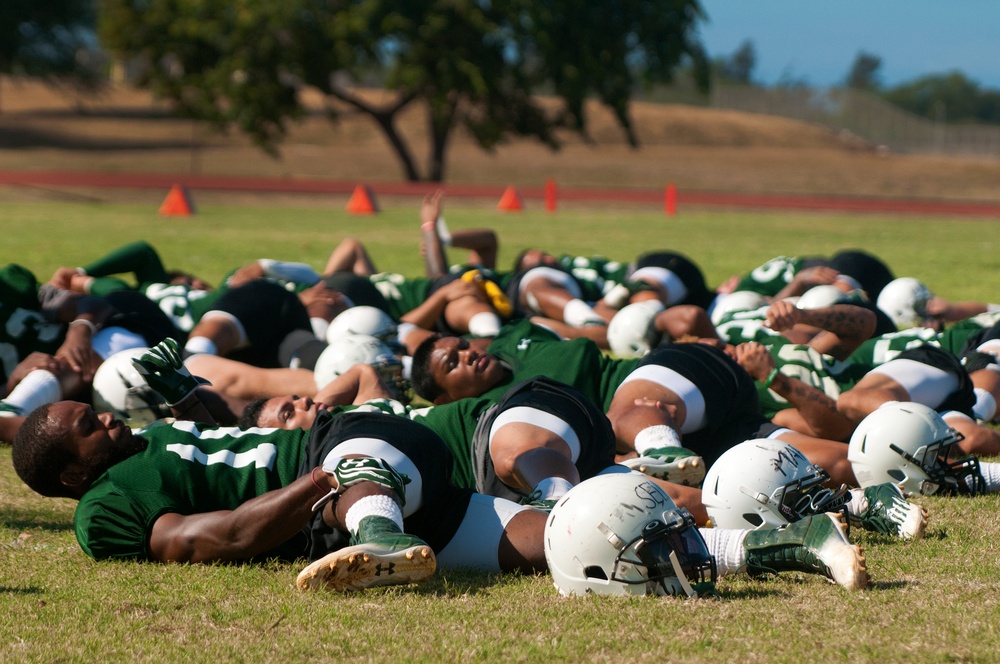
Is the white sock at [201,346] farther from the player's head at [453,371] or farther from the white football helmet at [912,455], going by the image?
the white football helmet at [912,455]

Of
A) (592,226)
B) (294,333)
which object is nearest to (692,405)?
(294,333)

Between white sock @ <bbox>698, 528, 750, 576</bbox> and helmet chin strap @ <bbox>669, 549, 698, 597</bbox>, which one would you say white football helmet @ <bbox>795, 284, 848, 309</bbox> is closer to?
white sock @ <bbox>698, 528, 750, 576</bbox>

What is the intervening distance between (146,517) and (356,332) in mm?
3680

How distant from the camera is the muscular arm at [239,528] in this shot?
422cm

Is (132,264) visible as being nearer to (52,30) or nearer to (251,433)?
(251,433)

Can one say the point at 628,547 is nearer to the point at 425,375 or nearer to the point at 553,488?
the point at 553,488

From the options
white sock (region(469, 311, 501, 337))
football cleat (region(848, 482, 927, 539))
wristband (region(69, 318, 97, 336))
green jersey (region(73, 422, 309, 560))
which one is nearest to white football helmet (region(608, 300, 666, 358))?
white sock (region(469, 311, 501, 337))

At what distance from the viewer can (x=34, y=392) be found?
22.1 ft

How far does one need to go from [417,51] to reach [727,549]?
3609cm

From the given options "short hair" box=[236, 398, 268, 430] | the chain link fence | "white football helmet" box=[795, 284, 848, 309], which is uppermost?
the chain link fence

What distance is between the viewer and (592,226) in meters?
25.0

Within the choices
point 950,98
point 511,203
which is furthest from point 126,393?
point 950,98

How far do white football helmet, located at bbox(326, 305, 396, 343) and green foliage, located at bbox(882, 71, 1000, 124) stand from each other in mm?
85638

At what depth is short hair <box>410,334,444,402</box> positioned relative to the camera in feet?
20.6
